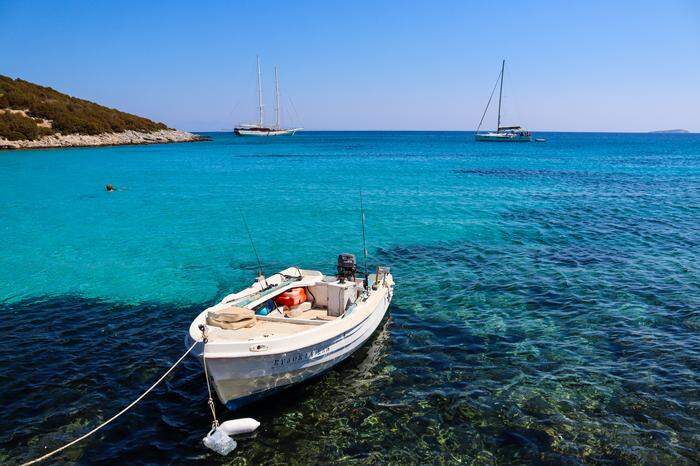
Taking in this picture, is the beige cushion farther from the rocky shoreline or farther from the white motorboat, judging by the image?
the rocky shoreline

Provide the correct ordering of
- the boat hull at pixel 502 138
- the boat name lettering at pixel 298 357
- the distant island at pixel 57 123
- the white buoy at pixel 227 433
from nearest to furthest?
the white buoy at pixel 227 433
the boat name lettering at pixel 298 357
the distant island at pixel 57 123
the boat hull at pixel 502 138

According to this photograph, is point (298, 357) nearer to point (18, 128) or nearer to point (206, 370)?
point (206, 370)

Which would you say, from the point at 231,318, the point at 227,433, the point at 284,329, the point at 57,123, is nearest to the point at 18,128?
the point at 57,123

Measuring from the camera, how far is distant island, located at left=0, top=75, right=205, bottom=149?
82.0 m

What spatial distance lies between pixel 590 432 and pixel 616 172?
63.0 m

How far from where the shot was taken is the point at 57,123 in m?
91.3

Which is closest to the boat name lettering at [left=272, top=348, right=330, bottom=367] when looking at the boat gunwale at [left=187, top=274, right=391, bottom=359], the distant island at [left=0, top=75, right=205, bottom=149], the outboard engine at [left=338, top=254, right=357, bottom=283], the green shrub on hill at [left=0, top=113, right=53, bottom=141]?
the boat gunwale at [left=187, top=274, right=391, bottom=359]

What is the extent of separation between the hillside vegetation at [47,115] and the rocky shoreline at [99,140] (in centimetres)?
121

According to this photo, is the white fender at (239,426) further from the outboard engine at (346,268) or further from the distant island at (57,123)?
the distant island at (57,123)

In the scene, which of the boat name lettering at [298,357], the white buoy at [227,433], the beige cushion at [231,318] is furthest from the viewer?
the beige cushion at [231,318]

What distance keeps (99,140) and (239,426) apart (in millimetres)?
102959

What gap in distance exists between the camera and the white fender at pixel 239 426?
9.18m

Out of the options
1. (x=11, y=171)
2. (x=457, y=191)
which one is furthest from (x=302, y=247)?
(x=11, y=171)

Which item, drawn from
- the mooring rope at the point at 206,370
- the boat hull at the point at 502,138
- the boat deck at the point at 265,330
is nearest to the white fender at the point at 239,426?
the mooring rope at the point at 206,370
